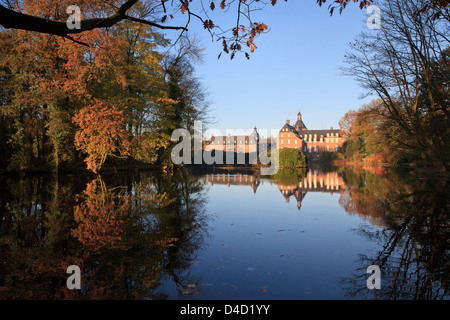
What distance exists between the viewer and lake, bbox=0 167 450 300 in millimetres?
3707

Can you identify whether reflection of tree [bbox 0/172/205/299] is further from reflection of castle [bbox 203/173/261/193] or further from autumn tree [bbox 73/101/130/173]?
reflection of castle [bbox 203/173/261/193]

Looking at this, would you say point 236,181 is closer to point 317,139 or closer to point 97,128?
point 97,128

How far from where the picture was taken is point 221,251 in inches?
211

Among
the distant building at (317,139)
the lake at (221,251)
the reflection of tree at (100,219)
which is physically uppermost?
the distant building at (317,139)

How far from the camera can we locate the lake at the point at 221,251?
3.71m

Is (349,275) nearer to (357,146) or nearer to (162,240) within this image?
(162,240)

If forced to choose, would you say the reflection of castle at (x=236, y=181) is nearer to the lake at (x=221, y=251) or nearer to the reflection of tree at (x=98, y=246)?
the lake at (x=221, y=251)

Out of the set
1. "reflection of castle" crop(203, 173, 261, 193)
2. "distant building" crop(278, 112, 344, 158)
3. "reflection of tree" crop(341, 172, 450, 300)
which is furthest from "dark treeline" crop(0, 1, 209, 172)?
"distant building" crop(278, 112, 344, 158)

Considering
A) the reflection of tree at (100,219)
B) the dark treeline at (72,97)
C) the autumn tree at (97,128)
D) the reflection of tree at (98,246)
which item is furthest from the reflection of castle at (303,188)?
the autumn tree at (97,128)

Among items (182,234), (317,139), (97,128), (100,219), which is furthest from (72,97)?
(317,139)

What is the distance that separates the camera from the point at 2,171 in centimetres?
1934
